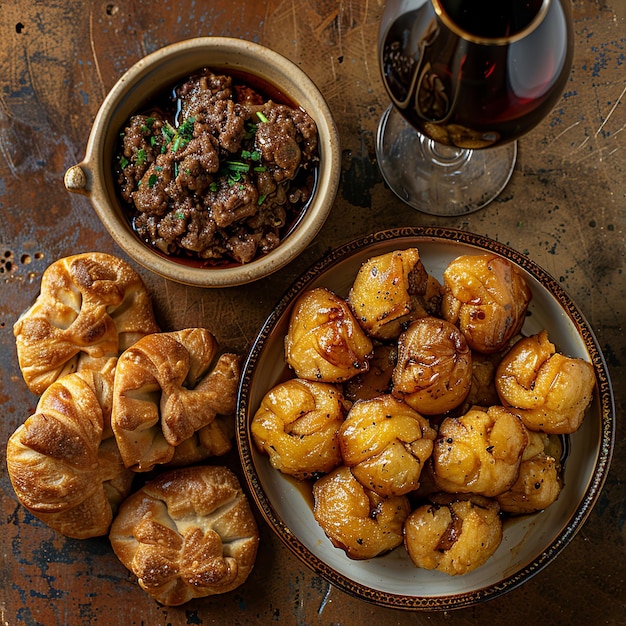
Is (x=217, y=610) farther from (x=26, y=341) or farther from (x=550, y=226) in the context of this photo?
(x=550, y=226)

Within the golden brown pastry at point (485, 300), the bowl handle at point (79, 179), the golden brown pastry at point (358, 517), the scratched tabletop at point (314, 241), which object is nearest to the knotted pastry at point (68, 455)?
the scratched tabletop at point (314, 241)

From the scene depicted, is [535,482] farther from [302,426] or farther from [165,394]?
[165,394]

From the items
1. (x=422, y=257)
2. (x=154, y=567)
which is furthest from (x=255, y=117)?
(x=154, y=567)

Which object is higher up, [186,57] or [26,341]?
[186,57]

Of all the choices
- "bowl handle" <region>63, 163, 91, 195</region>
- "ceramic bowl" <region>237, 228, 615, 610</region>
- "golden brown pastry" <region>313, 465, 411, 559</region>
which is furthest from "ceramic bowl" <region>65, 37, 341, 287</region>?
"golden brown pastry" <region>313, 465, 411, 559</region>

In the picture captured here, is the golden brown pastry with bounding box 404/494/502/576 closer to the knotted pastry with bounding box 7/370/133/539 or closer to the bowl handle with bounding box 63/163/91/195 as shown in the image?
the knotted pastry with bounding box 7/370/133/539

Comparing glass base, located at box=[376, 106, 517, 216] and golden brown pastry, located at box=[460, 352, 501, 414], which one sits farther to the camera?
glass base, located at box=[376, 106, 517, 216]

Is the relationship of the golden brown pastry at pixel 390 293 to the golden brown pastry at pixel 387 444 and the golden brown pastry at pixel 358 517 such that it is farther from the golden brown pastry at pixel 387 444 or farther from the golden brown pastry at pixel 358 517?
the golden brown pastry at pixel 358 517
